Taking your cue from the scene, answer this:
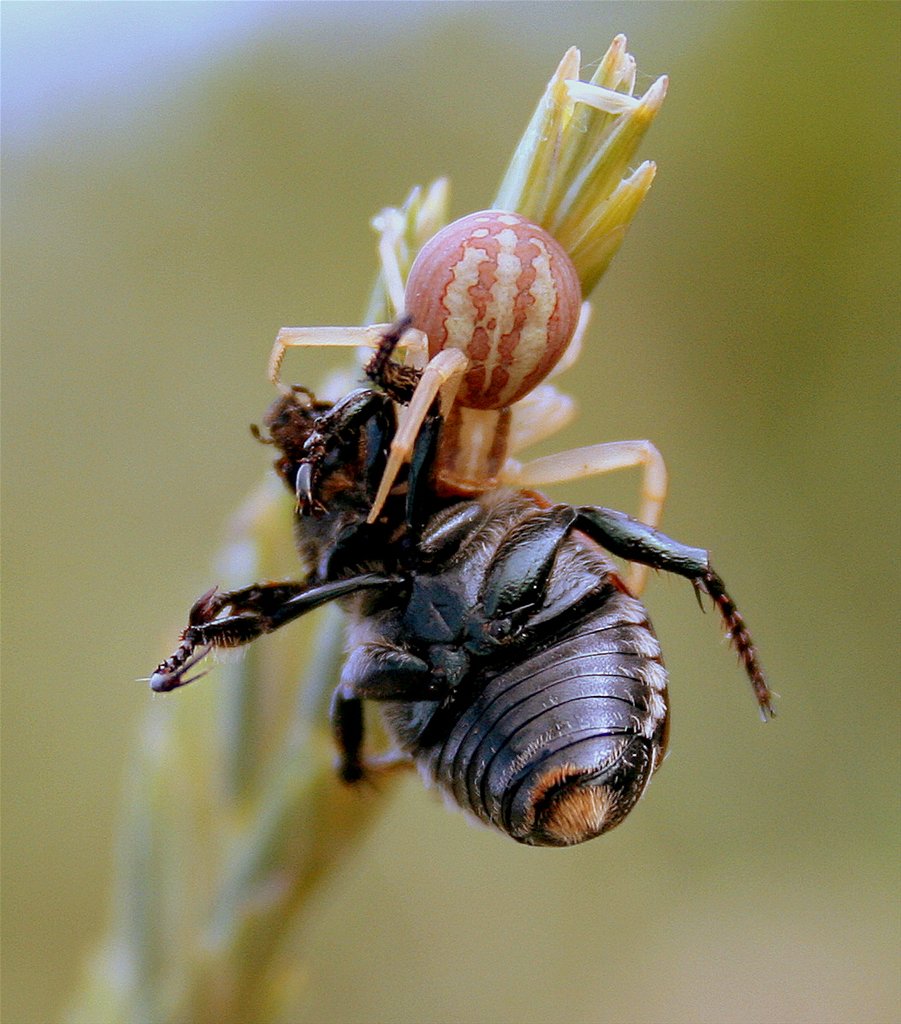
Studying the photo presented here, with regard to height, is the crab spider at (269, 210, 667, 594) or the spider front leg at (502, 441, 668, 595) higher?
the crab spider at (269, 210, 667, 594)

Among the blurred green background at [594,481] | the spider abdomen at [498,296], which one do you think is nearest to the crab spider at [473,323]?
the spider abdomen at [498,296]

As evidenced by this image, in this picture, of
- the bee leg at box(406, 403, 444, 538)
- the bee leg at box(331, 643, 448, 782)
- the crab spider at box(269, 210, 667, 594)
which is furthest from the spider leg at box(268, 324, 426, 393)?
the bee leg at box(331, 643, 448, 782)

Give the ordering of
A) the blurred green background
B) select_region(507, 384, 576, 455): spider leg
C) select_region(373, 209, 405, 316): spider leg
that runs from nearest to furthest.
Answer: select_region(373, 209, 405, 316): spider leg < select_region(507, 384, 576, 455): spider leg < the blurred green background

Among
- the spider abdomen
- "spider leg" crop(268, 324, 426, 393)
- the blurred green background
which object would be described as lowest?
the blurred green background

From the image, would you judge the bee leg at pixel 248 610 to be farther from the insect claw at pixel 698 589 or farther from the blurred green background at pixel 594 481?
the blurred green background at pixel 594 481

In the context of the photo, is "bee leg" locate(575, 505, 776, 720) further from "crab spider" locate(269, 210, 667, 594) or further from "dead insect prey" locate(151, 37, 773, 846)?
"crab spider" locate(269, 210, 667, 594)

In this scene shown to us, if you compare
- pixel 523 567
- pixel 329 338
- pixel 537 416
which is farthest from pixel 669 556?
pixel 329 338

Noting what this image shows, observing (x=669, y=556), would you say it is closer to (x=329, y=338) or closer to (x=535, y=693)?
(x=535, y=693)

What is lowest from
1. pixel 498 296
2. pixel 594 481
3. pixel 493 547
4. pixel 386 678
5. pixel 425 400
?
pixel 594 481
